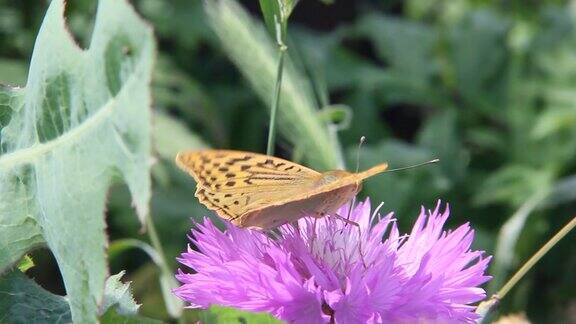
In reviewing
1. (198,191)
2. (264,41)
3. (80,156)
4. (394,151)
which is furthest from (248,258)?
(394,151)

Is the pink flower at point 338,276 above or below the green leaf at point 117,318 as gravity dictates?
below

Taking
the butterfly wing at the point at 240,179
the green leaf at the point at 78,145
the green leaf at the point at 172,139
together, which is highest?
the green leaf at the point at 78,145

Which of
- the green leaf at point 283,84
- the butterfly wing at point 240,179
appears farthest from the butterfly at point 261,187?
the green leaf at point 283,84

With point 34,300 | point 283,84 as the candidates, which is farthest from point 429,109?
point 34,300

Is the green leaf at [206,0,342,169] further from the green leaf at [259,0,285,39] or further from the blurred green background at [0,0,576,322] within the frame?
the blurred green background at [0,0,576,322]

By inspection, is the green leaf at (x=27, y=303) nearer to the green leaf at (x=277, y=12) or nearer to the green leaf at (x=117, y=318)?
the green leaf at (x=117, y=318)

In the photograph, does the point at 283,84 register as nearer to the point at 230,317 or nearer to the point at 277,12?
the point at 277,12
